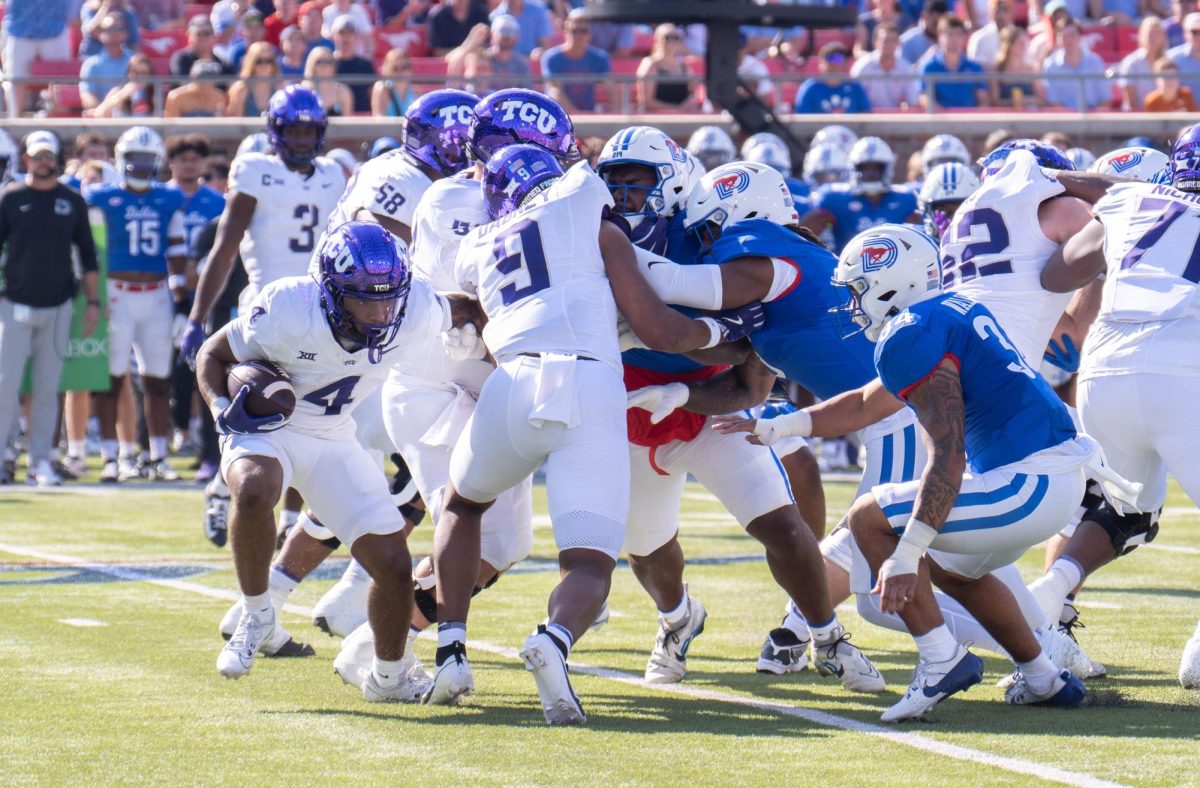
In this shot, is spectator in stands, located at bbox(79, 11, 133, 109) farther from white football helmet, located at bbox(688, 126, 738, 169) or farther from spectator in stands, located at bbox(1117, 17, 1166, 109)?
spectator in stands, located at bbox(1117, 17, 1166, 109)

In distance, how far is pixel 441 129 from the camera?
22.4 ft

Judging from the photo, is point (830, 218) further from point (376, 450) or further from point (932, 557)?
point (932, 557)

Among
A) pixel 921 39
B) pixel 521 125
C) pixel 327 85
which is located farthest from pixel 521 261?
pixel 921 39

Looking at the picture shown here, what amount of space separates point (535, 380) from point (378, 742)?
104cm

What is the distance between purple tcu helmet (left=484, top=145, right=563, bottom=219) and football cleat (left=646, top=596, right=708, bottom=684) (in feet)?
4.71

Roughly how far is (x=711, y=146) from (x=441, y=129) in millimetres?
7463

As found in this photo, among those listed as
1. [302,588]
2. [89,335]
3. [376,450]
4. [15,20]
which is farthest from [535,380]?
[15,20]

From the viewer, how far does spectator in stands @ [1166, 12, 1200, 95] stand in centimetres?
1581

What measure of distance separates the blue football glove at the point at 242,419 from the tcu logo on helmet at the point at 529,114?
4.05 feet

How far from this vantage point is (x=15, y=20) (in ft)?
54.3

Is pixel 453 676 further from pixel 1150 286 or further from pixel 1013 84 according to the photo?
pixel 1013 84

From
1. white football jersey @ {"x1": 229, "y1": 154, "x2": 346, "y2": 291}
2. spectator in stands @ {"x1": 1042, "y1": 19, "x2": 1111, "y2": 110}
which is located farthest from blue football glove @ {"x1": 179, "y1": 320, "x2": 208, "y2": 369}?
spectator in stands @ {"x1": 1042, "y1": 19, "x2": 1111, "y2": 110}

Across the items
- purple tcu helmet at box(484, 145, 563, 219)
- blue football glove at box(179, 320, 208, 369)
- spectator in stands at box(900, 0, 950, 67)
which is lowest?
spectator in stands at box(900, 0, 950, 67)

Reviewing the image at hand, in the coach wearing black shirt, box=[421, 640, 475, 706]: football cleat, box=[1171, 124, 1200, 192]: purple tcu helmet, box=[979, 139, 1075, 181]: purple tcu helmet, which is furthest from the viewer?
the coach wearing black shirt
